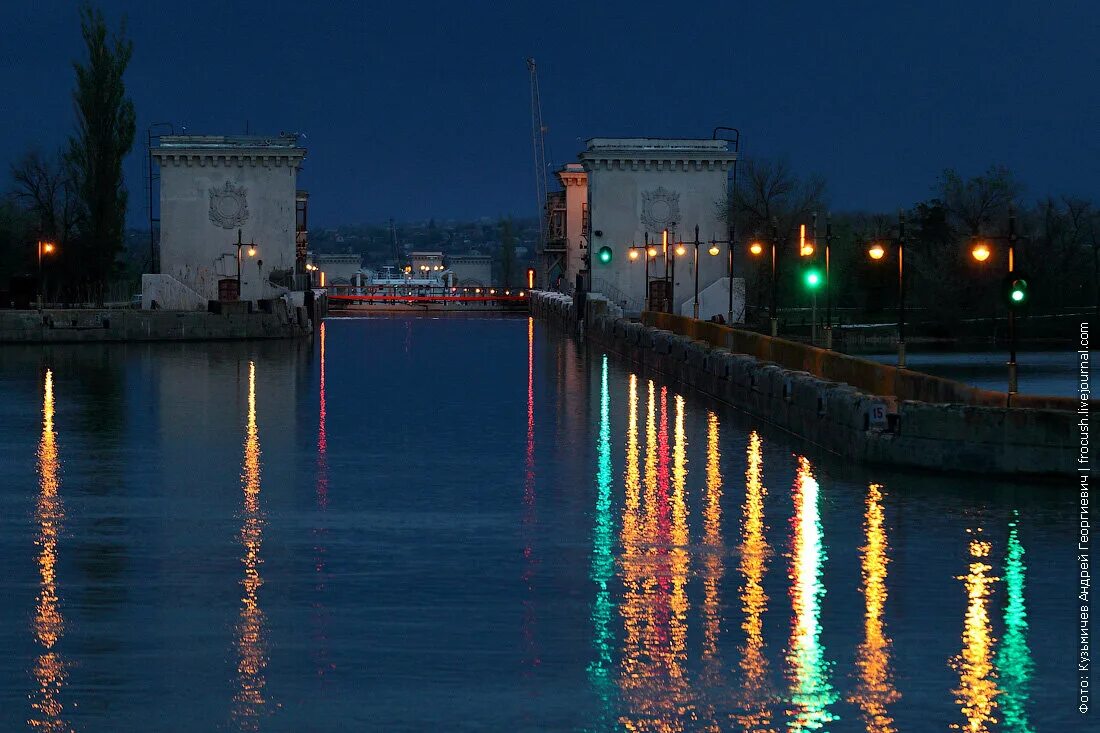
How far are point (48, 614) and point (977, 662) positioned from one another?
10106 mm

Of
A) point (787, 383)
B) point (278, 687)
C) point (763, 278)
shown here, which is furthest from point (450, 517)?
point (763, 278)

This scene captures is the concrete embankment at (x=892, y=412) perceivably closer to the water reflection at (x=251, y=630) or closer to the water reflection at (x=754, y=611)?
the water reflection at (x=754, y=611)

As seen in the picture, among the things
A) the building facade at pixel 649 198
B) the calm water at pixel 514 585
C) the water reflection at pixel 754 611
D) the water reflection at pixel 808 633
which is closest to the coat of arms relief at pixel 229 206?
the building facade at pixel 649 198

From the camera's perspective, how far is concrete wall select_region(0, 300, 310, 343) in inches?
2970

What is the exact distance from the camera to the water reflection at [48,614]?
14344 millimetres

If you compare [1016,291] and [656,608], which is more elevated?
[1016,291]

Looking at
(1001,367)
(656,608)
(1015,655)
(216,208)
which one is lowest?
(1015,655)

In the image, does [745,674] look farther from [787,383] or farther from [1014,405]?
[787,383]

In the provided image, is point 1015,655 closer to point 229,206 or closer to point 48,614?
point 48,614

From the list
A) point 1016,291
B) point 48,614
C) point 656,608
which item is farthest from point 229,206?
point 656,608

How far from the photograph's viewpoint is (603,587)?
19.8m

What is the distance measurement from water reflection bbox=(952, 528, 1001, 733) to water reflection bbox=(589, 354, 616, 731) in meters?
3.19

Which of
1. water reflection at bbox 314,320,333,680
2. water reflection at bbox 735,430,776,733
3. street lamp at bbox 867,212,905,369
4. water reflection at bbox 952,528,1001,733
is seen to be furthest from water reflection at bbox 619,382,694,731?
street lamp at bbox 867,212,905,369

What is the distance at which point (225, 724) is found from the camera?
1405cm
